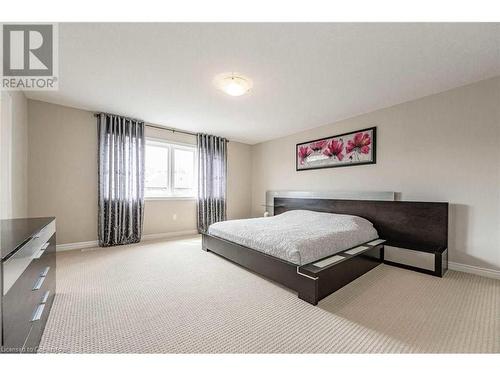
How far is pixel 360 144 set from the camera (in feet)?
11.4

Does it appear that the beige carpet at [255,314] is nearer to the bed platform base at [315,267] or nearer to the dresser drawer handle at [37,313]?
the bed platform base at [315,267]

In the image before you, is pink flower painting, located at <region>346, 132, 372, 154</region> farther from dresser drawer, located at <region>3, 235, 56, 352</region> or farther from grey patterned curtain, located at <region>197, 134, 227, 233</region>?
dresser drawer, located at <region>3, 235, 56, 352</region>

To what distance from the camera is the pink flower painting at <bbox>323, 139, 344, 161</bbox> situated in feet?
12.2

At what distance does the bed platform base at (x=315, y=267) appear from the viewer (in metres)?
1.86

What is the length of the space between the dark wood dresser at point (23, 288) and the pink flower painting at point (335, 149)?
12.9 ft

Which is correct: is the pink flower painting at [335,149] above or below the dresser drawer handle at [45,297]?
above

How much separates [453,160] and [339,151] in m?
1.51

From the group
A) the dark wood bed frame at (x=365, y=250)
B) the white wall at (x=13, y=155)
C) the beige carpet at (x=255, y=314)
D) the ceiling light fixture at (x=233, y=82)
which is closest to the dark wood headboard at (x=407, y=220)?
the dark wood bed frame at (x=365, y=250)

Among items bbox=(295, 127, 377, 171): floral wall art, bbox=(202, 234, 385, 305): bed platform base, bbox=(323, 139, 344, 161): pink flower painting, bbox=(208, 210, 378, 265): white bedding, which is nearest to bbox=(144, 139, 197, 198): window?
bbox=(208, 210, 378, 265): white bedding

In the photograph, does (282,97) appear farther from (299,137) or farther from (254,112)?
(299,137)

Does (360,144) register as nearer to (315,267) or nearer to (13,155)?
(315,267)

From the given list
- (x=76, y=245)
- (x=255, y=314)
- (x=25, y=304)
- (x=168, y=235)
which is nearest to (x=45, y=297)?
(x=25, y=304)

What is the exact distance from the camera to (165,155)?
4.41 metres
